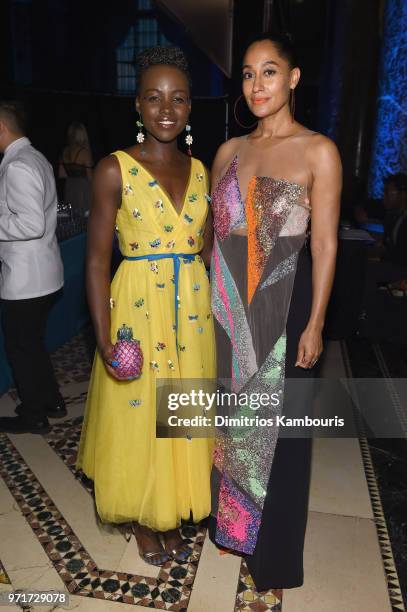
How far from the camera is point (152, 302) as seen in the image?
5.87ft

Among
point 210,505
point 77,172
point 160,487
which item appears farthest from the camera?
point 77,172

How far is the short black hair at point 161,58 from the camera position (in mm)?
1658

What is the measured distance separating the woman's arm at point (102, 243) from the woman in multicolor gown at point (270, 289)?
1.06 feet

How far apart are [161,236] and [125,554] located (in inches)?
47.1

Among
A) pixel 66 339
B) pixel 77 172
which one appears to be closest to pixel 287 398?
pixel 66 339

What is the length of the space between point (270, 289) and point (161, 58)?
0.77 meters

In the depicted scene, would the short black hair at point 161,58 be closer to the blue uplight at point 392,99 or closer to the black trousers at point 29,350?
the black trousers at point 29,350

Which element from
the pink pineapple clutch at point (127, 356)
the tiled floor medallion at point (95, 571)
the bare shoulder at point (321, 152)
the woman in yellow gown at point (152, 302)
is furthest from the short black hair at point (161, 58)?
the tiled floor medallion at point (95, 571)

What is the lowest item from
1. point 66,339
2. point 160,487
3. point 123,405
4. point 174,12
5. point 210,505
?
point 66,339

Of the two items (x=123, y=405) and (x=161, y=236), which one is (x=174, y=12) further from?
(x=123, y=405)

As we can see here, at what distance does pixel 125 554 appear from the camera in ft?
6.73

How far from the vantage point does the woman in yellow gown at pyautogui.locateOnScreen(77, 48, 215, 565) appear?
1.69m

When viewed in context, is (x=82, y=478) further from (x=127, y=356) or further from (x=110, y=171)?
(x=110, y=171)

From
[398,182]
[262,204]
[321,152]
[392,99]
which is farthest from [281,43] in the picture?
[392,99]
